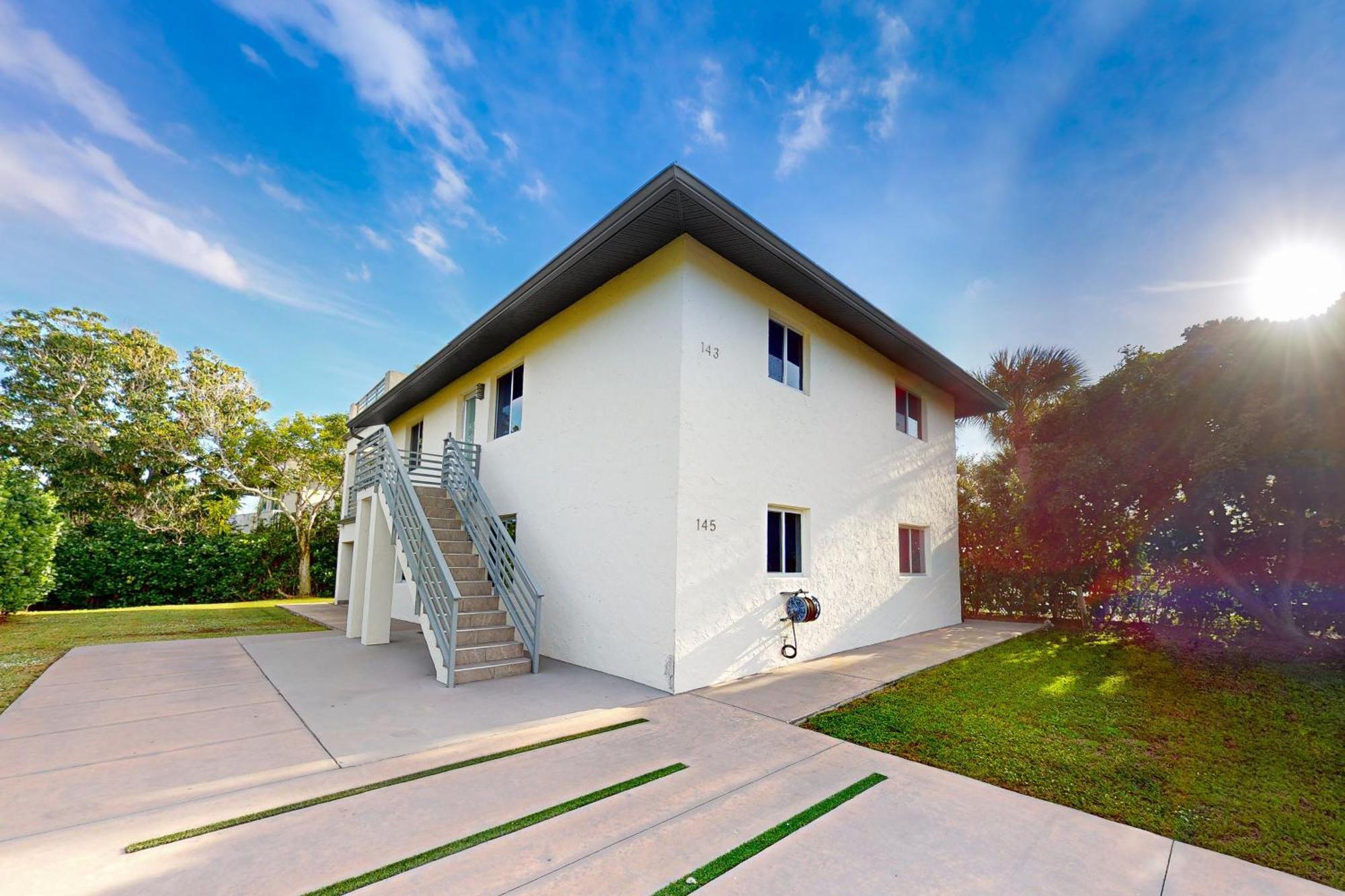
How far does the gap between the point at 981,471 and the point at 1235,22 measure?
31.6ft

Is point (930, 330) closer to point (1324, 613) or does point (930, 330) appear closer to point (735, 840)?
point (1324, 613)

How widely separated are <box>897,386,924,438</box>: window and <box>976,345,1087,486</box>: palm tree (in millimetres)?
3585

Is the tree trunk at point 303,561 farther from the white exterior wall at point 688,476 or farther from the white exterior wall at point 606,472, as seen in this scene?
the white exterior wall at point 606,472

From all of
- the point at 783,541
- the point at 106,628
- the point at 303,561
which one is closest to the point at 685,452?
the point at 783,541

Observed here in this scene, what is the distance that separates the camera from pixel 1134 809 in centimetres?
348

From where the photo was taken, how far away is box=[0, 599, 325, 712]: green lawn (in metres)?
6.87

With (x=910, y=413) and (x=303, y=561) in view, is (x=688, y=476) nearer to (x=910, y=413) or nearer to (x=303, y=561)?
(x=910, y=413)

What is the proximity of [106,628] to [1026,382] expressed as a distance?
21.4m

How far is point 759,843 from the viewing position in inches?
118

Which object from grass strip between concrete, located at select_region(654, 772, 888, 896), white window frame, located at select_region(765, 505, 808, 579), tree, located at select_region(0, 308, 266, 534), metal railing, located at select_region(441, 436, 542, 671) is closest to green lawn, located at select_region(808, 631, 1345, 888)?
grass strip between concrete, located at select_region(654, 772, 888, 896)

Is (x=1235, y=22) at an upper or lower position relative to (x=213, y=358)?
upper

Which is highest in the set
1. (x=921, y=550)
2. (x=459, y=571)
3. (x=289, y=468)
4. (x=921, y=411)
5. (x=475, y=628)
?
(x=921, y=411)

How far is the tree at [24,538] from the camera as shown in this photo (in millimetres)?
9953

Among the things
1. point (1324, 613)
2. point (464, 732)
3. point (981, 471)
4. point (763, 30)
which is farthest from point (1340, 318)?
point (464, 732)
